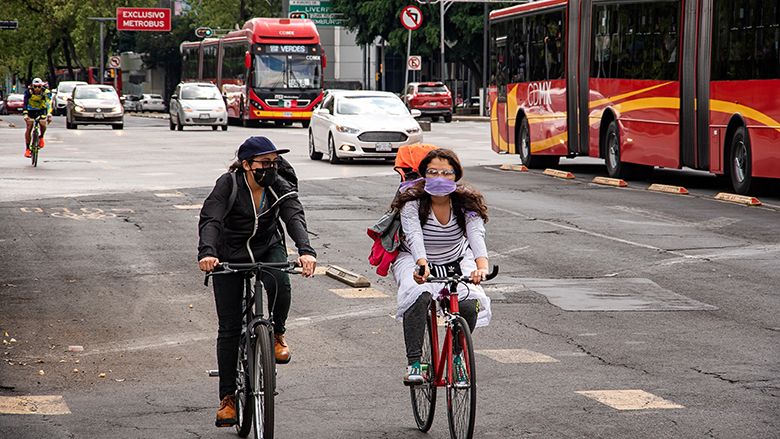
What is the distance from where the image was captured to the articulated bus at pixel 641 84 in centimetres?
2158

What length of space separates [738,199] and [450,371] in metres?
15.0

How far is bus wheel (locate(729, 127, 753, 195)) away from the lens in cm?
2184

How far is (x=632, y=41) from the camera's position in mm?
26094

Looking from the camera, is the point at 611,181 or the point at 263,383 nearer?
the point at 263,383

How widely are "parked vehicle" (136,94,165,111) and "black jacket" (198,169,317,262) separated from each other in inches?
3750

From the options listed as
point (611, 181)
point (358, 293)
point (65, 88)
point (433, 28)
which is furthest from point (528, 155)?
point (65, 88)

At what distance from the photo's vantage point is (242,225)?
309 inches

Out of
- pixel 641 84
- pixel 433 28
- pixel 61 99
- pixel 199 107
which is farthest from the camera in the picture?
pixel 61 99

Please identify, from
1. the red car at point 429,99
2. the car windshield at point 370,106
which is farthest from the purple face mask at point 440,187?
the red car at point 429,99

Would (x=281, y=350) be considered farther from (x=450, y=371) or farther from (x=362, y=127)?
(x=362, y=127)

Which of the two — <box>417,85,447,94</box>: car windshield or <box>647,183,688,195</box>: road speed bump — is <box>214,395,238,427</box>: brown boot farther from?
<box>417,85,447,94</box>: car windshield

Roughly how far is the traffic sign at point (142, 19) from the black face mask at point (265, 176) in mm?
92054

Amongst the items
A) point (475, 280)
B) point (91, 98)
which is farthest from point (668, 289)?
point (91, 98)

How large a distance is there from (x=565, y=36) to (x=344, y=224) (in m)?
11.3
